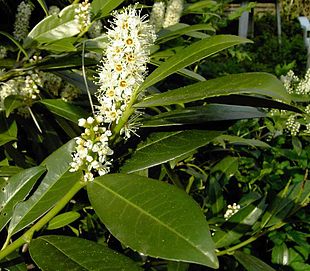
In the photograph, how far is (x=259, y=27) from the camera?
11.0 meters

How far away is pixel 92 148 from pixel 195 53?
0.70ft

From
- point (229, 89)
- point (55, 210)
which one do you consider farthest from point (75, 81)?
point (229, 89)

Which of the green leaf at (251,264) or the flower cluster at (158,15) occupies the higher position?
the flower cluster at (158,15)

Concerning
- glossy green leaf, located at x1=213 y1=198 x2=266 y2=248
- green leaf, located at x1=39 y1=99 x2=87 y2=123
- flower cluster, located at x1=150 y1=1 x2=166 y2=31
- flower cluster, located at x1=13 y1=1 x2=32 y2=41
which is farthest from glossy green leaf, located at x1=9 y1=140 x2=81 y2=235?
flower cluster, located at x1=150 y1=1 x2=166 y2=31

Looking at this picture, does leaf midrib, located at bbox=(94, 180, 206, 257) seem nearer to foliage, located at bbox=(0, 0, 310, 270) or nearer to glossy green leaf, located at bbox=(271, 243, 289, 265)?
foliage, located at bbox=(0, 0, 310, 270)

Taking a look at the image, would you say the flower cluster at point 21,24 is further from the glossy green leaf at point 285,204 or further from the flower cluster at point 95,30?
the glossy green leaf at point 285,204

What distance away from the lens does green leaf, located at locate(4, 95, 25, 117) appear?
118 cm

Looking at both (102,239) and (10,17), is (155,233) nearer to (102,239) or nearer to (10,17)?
(102,239)

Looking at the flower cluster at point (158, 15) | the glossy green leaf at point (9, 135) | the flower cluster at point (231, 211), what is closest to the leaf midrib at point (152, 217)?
the glossy green leaf at point (9, 135)

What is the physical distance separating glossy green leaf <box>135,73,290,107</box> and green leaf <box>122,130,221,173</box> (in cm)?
16

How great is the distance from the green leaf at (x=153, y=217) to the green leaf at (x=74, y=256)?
6cm

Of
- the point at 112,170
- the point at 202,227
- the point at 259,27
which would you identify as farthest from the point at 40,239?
the point at 259,27

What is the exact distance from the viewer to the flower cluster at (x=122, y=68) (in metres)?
0.82

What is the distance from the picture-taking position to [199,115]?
0.96 meters
